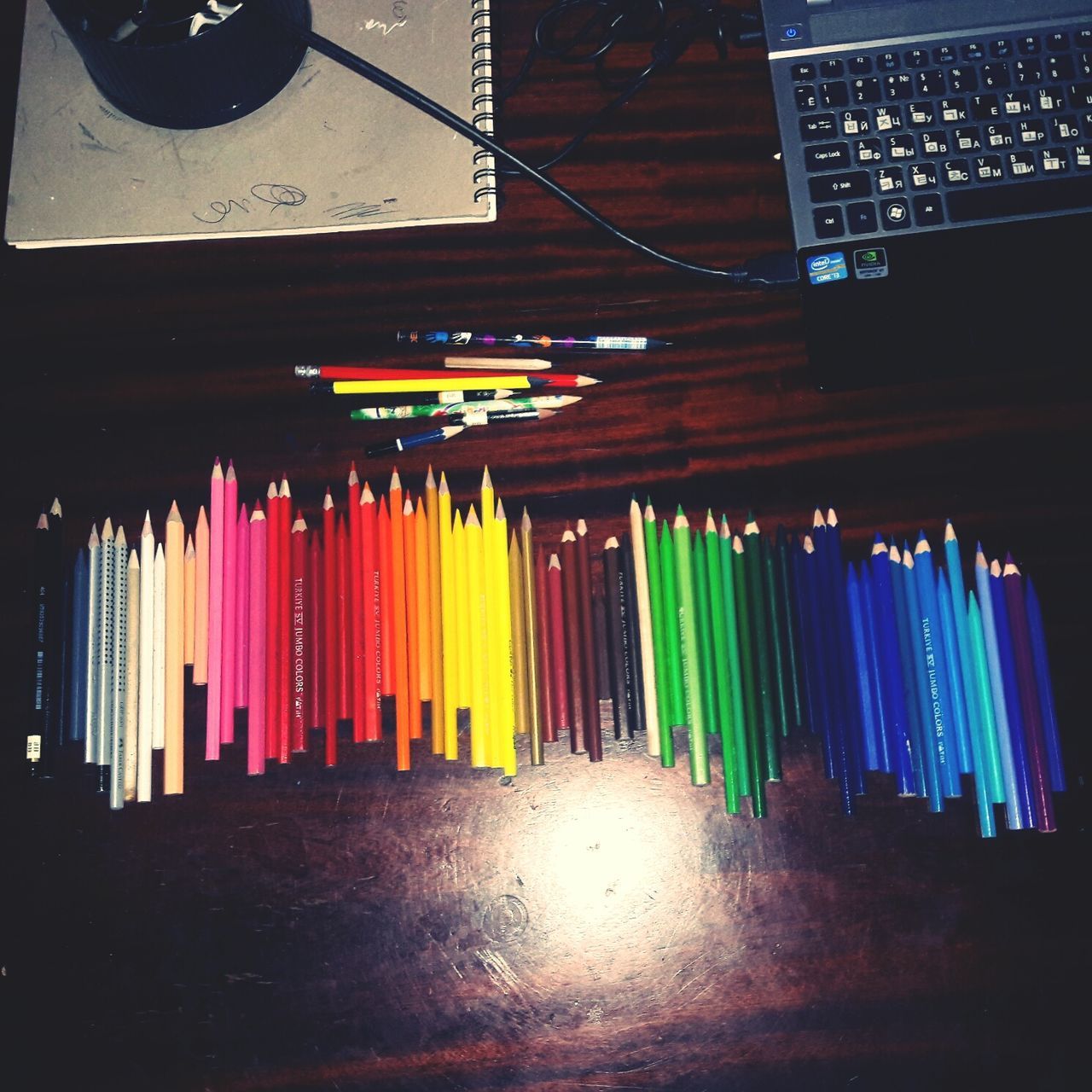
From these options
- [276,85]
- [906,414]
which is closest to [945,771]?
[906,414]

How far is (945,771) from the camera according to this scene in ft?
2.58

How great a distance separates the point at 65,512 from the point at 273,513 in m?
0.20

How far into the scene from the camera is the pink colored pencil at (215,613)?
32.0 inches

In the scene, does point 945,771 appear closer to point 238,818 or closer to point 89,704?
point 238,818

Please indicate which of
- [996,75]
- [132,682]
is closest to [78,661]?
[132,682]

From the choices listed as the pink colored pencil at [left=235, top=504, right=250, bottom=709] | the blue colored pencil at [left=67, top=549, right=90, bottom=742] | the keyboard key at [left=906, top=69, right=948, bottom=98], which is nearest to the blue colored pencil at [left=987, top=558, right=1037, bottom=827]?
the keyboard key at [left=906, top=69, right=948, bottom=98]

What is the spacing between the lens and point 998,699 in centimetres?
80

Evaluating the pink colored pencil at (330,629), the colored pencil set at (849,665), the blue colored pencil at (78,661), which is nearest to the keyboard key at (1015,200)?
the colored pencil set at (849,665)

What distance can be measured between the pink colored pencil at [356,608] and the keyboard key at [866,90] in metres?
0.56

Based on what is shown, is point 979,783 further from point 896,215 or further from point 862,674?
point 896,215

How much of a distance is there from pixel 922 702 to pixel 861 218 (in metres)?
0.42

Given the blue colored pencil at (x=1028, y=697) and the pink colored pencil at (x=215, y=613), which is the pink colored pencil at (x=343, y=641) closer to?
the pink colored pencil at (x=215, y=613)

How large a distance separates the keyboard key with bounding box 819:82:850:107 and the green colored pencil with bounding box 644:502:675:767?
402 millimetres

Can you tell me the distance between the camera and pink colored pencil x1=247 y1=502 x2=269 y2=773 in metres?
0.81
